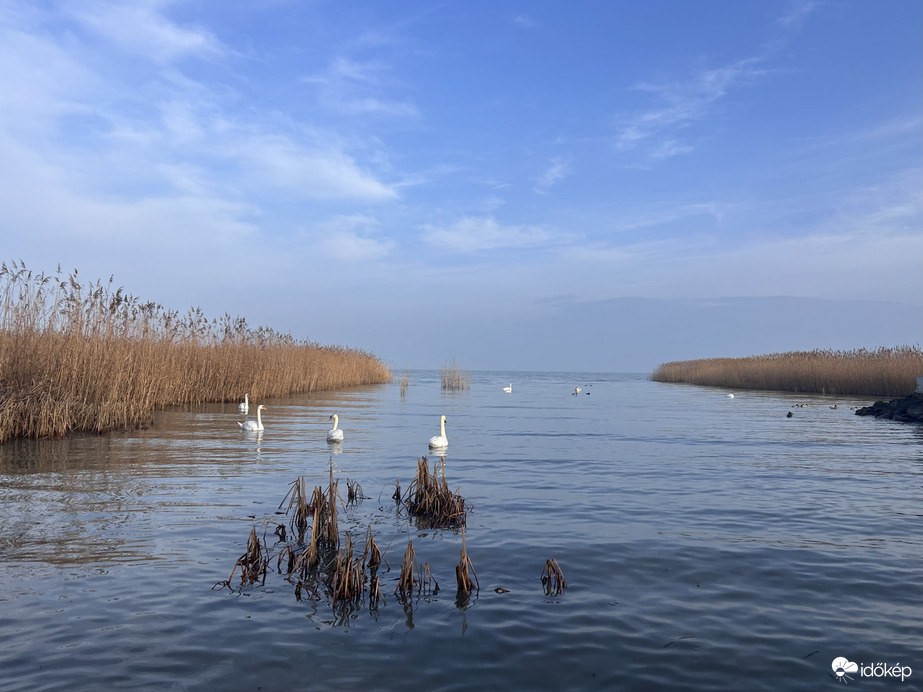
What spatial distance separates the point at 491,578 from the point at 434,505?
2.21 metres

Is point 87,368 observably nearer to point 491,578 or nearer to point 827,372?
point 491,578

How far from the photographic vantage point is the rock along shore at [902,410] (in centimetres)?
2177

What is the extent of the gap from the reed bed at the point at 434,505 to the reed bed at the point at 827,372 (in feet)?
104

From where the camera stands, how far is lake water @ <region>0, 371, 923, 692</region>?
409cm

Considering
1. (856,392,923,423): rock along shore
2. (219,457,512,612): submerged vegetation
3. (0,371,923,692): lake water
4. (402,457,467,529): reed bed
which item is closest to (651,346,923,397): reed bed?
(856,392,923,423): rock along shore

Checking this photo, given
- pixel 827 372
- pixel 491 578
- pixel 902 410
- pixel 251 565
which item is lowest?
pixel 491 578

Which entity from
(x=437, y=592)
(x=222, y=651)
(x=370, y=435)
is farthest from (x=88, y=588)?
(x=370, y=435)

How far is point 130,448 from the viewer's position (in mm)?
12578

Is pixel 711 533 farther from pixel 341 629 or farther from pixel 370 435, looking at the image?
pixel 370 435

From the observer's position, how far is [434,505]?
7875 millimetres

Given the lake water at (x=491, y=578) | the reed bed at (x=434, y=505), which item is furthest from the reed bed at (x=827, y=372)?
the reed bed at (x=434, y=505)

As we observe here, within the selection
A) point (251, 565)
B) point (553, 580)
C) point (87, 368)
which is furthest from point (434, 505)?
point (87, 368)

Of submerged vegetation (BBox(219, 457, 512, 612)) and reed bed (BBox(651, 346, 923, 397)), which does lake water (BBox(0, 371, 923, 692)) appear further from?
reed bed (BBox(651, 346, 923, 397))

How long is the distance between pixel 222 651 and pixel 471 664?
163cm
